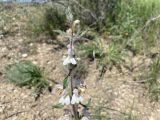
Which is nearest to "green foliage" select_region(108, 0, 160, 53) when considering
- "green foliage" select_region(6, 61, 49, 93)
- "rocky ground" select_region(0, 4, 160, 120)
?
"rocky ground" select_region(0, 4, 160, 120)

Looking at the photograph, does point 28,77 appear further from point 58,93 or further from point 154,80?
point 154,80

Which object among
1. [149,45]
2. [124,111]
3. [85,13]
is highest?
[85,13]

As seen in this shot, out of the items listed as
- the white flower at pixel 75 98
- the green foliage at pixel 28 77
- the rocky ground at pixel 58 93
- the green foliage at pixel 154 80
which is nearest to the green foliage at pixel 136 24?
the rocky ground at pixel 58 93

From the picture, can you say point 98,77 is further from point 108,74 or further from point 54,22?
point 54,22

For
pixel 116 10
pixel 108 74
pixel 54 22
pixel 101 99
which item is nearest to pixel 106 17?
pixel 116 10

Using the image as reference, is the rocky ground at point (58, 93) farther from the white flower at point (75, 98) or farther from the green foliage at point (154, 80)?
the white flower at point (75, 98)

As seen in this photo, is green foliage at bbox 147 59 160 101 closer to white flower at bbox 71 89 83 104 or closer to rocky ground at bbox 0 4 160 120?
rocky ground at bbox 0 4 160 120
